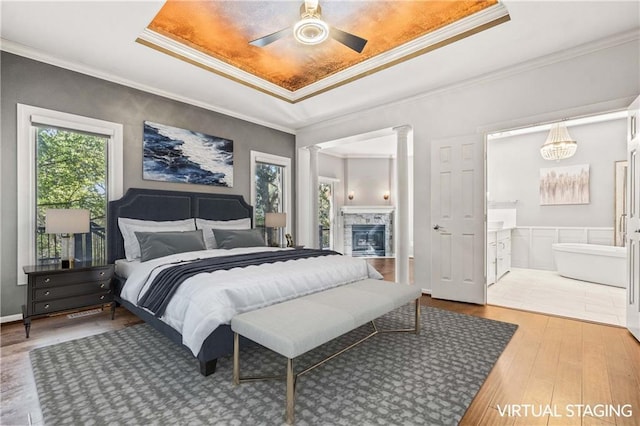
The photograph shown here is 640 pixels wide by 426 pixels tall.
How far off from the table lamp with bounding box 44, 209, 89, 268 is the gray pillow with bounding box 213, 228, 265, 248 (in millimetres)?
1450

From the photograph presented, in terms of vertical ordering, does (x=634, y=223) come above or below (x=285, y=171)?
below

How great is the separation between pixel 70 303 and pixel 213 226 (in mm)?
1803

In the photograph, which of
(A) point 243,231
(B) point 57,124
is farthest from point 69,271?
(A) point 243,231

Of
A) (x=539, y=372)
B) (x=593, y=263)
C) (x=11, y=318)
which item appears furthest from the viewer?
(x=593, y=263)

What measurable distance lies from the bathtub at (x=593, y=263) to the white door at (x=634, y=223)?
2168mm

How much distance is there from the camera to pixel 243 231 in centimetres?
430

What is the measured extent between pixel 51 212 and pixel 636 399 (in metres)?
4.79

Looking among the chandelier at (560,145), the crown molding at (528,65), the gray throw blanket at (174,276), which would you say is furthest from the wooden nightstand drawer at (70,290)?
the chandelier at (560,145)

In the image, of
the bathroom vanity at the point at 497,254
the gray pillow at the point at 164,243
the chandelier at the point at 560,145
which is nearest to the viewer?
the gray pillow at the point at 164,243

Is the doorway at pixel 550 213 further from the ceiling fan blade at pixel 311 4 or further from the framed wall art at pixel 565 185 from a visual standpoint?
the ceiling fan blade at pixel 311 4

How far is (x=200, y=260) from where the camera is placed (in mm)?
2881

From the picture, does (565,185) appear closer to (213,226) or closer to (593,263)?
(593,263)

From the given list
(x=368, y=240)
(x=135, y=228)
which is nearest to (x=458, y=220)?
(x=135, y=228)

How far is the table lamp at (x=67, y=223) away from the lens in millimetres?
2920
